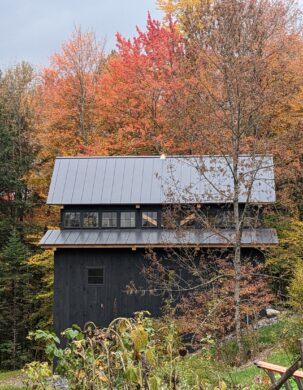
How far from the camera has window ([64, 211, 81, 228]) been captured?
64.7 ft

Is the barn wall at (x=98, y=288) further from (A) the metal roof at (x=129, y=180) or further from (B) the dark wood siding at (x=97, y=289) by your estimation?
(A) the metal roof at (x=129, y=180)

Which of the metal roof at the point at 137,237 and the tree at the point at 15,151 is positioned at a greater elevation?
the tree at the point at 15,151

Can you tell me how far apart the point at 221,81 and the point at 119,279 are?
769 centimetres

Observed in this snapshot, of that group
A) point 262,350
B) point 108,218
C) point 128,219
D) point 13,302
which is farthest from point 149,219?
point 13,302

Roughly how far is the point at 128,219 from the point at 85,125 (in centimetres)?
1028

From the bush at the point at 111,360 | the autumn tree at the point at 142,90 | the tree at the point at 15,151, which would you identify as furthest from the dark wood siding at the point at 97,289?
the bush at the point at 111,360

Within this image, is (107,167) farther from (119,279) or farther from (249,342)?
(249,342)

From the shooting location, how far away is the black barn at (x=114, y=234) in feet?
61.1

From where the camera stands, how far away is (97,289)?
1902cm

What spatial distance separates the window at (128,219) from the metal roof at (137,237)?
266mm

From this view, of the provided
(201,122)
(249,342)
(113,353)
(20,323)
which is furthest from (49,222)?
(113,353)

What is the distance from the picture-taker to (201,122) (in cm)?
1633

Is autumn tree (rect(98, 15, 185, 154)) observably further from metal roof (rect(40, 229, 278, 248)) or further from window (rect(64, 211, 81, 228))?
metal roof (rect(40, 229, 278, 248))

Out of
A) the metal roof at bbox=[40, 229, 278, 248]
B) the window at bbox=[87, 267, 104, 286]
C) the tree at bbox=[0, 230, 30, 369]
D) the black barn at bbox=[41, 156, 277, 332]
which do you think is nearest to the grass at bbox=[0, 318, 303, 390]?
the metal roof at bbox=[40, 229, 278, 248]
